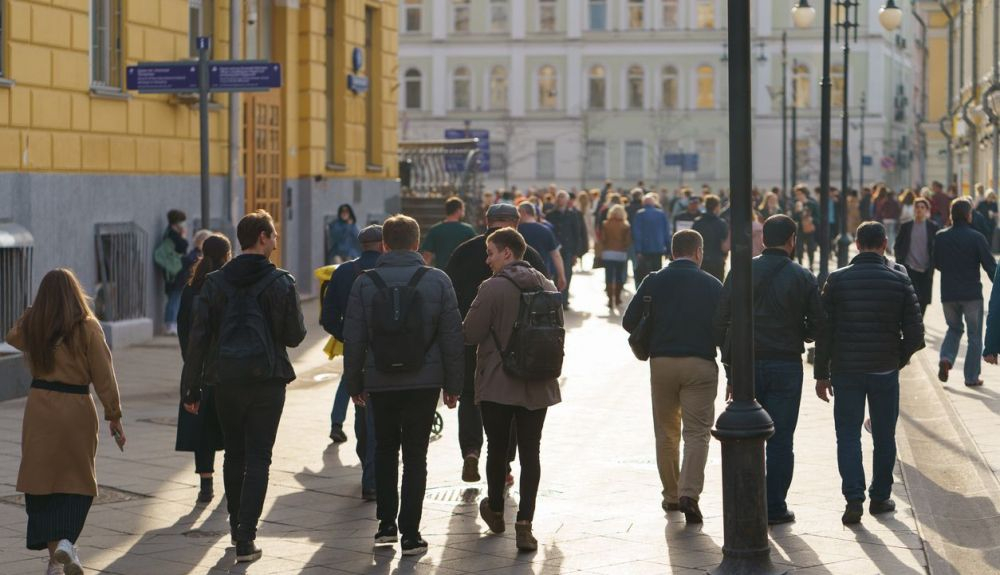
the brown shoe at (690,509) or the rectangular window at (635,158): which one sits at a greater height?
the rectangular window at (635,158)

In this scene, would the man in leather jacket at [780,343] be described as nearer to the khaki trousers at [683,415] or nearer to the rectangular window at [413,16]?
the khaki trousers at [683,415]

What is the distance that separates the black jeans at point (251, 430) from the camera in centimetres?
951

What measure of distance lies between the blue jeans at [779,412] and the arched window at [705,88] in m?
77.0

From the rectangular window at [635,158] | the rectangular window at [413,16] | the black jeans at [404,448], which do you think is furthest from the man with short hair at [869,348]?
the rectangular window at [413,16]

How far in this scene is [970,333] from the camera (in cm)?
1767

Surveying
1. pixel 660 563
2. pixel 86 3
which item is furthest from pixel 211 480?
pixel 86 3

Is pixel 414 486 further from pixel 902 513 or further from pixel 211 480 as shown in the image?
pixel 902 513

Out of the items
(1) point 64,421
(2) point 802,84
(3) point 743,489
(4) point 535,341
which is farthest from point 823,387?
(2) point 802,84

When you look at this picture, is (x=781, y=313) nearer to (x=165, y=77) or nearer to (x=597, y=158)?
(x=165, y=77)

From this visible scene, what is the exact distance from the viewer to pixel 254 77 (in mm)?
17531

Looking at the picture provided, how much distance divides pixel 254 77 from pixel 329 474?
19.9 ft

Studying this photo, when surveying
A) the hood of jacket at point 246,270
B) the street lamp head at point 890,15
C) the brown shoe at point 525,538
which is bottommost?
the brown shoe at point 525,538

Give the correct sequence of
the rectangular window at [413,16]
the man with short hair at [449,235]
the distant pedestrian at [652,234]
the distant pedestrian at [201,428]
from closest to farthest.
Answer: the distant pedestrian at [201,428] → the man with short hair at [449,235] → the distant pedestrian at [652,234] → the rectangular window at [413,16]

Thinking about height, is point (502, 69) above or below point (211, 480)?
above
